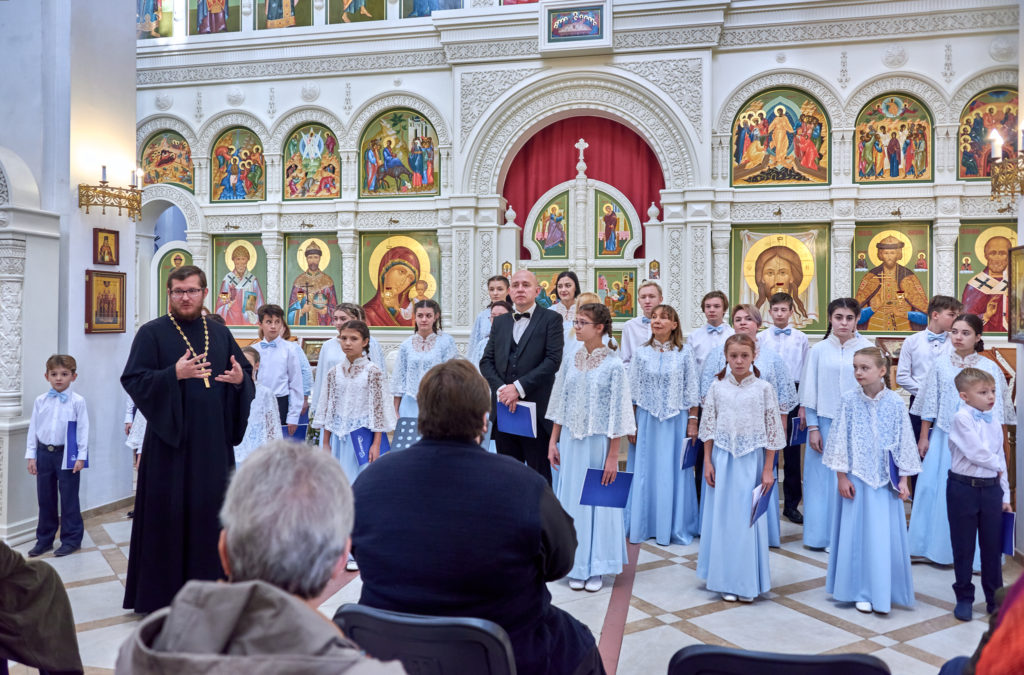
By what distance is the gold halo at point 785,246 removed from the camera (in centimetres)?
984

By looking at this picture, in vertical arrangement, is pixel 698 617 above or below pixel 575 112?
below

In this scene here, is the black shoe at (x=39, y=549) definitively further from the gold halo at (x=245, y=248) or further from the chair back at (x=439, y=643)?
the gold halo at (x=245, y=248)

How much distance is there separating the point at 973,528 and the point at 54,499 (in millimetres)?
6186

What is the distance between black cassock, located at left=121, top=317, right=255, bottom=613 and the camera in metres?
3.97

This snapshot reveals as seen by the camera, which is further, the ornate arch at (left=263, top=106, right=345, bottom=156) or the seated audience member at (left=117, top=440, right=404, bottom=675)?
the ornate arch at (left=263, top=106, right=345, bottom=156)

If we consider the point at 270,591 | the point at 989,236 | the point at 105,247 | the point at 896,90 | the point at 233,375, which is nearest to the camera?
the point at 270,591

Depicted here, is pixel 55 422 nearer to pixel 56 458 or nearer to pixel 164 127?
pixel 56 458

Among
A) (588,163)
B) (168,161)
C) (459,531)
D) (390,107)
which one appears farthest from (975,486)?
(168,161)

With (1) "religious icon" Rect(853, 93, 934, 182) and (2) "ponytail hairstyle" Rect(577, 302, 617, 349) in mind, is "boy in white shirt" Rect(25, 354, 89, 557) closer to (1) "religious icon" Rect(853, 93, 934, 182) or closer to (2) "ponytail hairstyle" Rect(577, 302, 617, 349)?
→ (2) "ponytail hairstyle" Rect(577, 302, 617, 349)

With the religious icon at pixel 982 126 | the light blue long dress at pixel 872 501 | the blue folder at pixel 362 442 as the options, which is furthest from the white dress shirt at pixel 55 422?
the religious icon at pixel 982 126

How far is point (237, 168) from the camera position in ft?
37.6

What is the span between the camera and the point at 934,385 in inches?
204

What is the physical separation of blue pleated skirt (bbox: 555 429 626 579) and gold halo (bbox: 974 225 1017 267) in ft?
23.8

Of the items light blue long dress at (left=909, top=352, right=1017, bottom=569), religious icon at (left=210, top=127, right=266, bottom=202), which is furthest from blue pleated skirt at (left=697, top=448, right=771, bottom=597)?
religious icon at (left=210, top=127, right=266, bottom=202)
